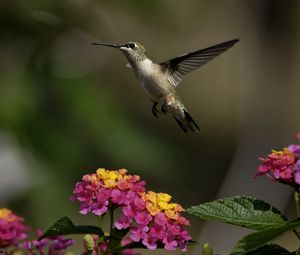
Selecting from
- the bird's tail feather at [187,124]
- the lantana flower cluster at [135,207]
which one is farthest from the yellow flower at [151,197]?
the bird's tail feather at [187,124]

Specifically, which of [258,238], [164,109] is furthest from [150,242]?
[164,109]

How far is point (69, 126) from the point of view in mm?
3852

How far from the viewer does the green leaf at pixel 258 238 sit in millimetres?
1223

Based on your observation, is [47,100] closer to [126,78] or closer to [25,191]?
[25,191]

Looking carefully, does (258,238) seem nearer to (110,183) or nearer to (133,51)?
(110,183)

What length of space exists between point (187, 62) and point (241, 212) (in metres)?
1.11

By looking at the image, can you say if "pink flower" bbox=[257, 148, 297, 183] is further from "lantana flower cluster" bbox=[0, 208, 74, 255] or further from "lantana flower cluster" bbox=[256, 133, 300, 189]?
"lantana flower cluster" bbox=[0, 208, 74, 255]

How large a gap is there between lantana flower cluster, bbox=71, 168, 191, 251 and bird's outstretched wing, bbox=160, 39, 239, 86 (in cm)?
84

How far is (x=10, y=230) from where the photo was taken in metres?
1.45

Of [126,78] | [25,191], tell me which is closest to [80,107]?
[25,191]

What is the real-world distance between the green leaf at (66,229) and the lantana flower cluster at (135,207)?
0.11 ft

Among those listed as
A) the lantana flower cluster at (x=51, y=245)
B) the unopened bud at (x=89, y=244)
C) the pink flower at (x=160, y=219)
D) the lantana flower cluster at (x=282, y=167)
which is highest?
the lantana flower cluster at (x=282, y=167)

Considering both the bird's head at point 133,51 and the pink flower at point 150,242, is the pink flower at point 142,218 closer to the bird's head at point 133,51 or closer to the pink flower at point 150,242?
the pink flower at point 150,242

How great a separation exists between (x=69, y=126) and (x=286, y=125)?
551 cm
